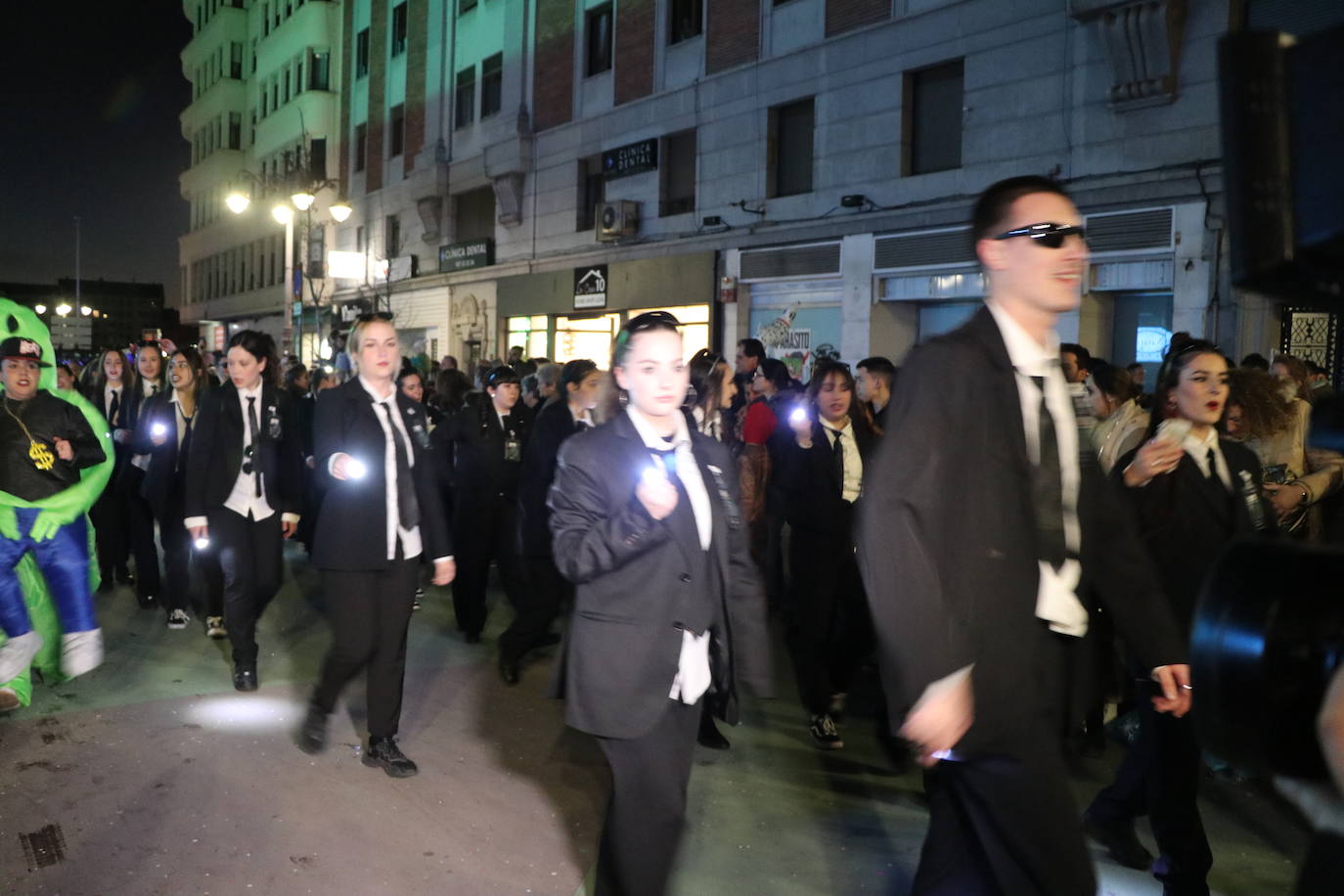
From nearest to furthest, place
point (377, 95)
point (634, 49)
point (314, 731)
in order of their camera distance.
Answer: point (314, 731) → point (634, 49) → point (377, 95)

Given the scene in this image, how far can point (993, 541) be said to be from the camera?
2348 mm

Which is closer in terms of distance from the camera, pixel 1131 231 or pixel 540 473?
pixel 540 473

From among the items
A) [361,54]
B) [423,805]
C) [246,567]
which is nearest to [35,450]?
[246,567]

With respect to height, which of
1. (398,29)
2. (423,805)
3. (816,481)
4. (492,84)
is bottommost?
(423,805)

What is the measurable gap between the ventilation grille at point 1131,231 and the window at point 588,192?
12.9 m

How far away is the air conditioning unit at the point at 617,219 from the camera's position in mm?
22609

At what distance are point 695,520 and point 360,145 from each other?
36.7 metres

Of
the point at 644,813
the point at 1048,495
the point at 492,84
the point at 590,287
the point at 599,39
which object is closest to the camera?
the point at 1048,495

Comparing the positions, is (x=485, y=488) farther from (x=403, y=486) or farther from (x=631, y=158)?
(x=631, y=158)

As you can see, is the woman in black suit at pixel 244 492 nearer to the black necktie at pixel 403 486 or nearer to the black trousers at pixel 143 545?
the black necktie at pixel 403 486

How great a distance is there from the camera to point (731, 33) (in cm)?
1997

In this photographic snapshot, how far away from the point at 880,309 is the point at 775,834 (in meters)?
14.0

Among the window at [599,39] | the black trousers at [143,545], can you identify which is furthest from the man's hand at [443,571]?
the window at [599,39]

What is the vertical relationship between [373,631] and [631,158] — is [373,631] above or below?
below
